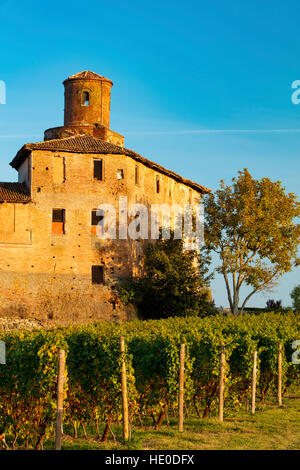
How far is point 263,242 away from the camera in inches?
1524

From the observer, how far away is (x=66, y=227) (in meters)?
32.1

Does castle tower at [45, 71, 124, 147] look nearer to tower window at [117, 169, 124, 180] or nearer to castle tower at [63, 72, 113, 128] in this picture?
castle tower at [63, 72, 113, 128]

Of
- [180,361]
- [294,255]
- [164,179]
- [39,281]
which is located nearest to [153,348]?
[180,361]

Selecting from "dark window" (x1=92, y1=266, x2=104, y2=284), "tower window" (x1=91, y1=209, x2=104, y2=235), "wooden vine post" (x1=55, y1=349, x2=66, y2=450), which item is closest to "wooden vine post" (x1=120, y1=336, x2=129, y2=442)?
"wooden vine post" (x1=55, y1=349, x2=66, y2=450)

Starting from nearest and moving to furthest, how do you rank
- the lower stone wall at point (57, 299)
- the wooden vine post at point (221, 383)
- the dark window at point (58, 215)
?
the wooden vine post at point (221, 383) → the lower stone wall at point (57, 299) → the dark window at point (58, 215)

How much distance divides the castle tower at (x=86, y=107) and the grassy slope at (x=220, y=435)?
85.6 ft

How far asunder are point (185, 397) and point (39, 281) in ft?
60.6

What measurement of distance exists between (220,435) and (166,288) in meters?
20.6

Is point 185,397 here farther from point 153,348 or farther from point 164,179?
point 164,179

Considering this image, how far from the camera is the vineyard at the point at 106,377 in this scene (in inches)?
462

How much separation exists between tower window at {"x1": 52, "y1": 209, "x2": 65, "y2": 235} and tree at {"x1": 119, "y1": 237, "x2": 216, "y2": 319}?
4.25m

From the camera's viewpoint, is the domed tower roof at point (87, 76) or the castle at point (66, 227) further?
the domed tower roof at point (87, 76)

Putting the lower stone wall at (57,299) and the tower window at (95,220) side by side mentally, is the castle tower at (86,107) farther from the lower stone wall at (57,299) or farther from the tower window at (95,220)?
→ the lower stone wall at (57,299)

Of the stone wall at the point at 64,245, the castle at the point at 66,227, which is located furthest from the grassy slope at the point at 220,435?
the castle at the point at 66,227
